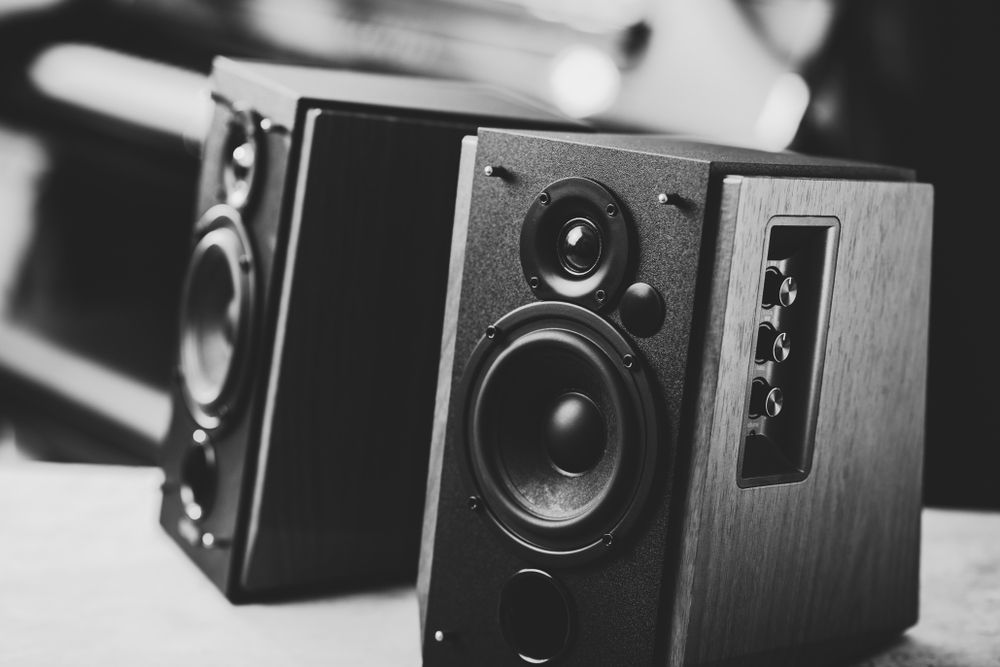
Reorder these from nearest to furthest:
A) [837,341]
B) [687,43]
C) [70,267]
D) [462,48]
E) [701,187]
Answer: [701,187], [837,341], [687,43], [462,48], [70,267]

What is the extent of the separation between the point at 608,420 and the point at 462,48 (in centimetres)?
95

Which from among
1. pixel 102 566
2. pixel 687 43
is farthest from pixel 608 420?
pixel 687 43

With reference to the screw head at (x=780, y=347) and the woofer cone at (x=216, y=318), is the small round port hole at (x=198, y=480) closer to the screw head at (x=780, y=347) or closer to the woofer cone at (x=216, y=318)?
the woofer cone at (x=216, y=318)

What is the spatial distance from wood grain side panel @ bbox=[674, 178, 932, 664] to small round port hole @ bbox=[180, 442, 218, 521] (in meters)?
0.49

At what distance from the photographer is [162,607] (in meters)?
0.99

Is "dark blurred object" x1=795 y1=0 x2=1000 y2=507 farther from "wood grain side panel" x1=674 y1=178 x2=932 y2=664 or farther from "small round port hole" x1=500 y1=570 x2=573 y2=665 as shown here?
"small round port hole" x1=500 y1=570 x2=573 y2=665

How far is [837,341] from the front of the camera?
845mm

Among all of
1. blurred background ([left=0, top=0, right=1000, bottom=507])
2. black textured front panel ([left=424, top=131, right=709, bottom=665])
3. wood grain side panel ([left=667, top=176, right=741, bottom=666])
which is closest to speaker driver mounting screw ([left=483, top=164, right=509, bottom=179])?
black textured front panel ([left=424, top=131, right=709, bottom=665])

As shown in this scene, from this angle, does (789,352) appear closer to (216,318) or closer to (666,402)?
(666,402)

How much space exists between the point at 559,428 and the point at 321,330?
0.28 m

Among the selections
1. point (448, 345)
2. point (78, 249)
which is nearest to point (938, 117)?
point (448, 345)

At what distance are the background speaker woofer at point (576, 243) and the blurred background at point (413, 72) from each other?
0.68m

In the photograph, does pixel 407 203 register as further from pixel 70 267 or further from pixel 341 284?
pixel 70 267

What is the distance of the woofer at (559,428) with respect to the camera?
0.76 meters
